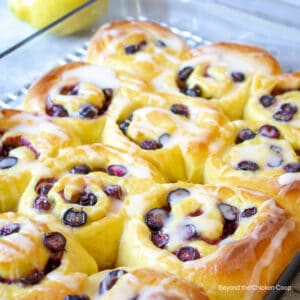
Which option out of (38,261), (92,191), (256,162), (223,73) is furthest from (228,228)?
(223,73)

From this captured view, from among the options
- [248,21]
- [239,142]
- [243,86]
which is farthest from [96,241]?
[248,21]

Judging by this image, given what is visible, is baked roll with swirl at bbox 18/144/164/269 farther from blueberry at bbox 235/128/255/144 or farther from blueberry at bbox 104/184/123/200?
blueberry at bbox 235/128/255/144

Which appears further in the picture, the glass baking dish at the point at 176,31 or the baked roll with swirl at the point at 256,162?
the glass baking dish at the point at 176,31

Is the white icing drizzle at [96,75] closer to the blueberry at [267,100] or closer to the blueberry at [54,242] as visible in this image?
the blueberry at [267,100]

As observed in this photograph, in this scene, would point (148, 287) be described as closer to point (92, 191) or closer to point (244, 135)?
point (92, 191)

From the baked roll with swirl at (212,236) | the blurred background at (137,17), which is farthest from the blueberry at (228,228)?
the blurred background at (137,17)

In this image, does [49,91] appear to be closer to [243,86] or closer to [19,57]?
[19,57]
